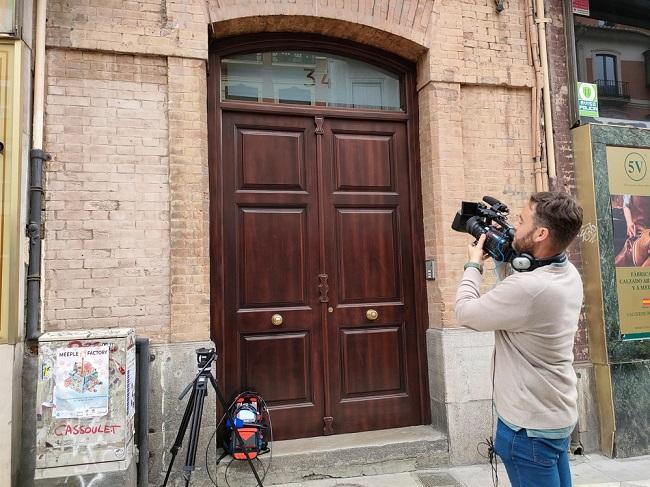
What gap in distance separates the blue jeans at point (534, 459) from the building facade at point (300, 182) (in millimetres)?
2573

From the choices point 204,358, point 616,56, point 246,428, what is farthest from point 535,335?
point 616,56

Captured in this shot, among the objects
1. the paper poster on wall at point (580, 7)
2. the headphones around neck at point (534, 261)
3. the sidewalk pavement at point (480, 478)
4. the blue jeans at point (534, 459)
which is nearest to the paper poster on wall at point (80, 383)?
the sidewalk pavement at point (480, 478)

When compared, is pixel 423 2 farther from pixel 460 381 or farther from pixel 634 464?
pixel 634 464

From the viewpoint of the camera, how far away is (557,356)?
7.50 ft

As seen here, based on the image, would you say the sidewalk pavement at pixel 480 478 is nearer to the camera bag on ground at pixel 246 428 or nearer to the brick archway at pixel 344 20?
the camera bag on ground at pixel 246 428

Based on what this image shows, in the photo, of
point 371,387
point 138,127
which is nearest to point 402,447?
point 371,387

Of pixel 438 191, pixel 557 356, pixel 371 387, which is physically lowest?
pixel 371 387

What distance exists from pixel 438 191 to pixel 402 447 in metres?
2.51

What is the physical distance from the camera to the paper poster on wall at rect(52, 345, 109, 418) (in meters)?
3.63

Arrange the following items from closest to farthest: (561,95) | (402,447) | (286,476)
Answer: (286,476) → (402,447) → (561,95)

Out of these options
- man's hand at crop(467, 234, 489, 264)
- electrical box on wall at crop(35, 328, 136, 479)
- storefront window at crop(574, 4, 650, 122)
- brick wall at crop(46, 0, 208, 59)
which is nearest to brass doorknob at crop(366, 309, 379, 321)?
electrical box on wall at crop(35, 328, 136, 479)

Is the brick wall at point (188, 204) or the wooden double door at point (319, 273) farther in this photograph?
the wooden double door at point (319, 273)

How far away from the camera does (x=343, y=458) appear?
449cm

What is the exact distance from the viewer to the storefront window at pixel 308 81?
5.05 meters
